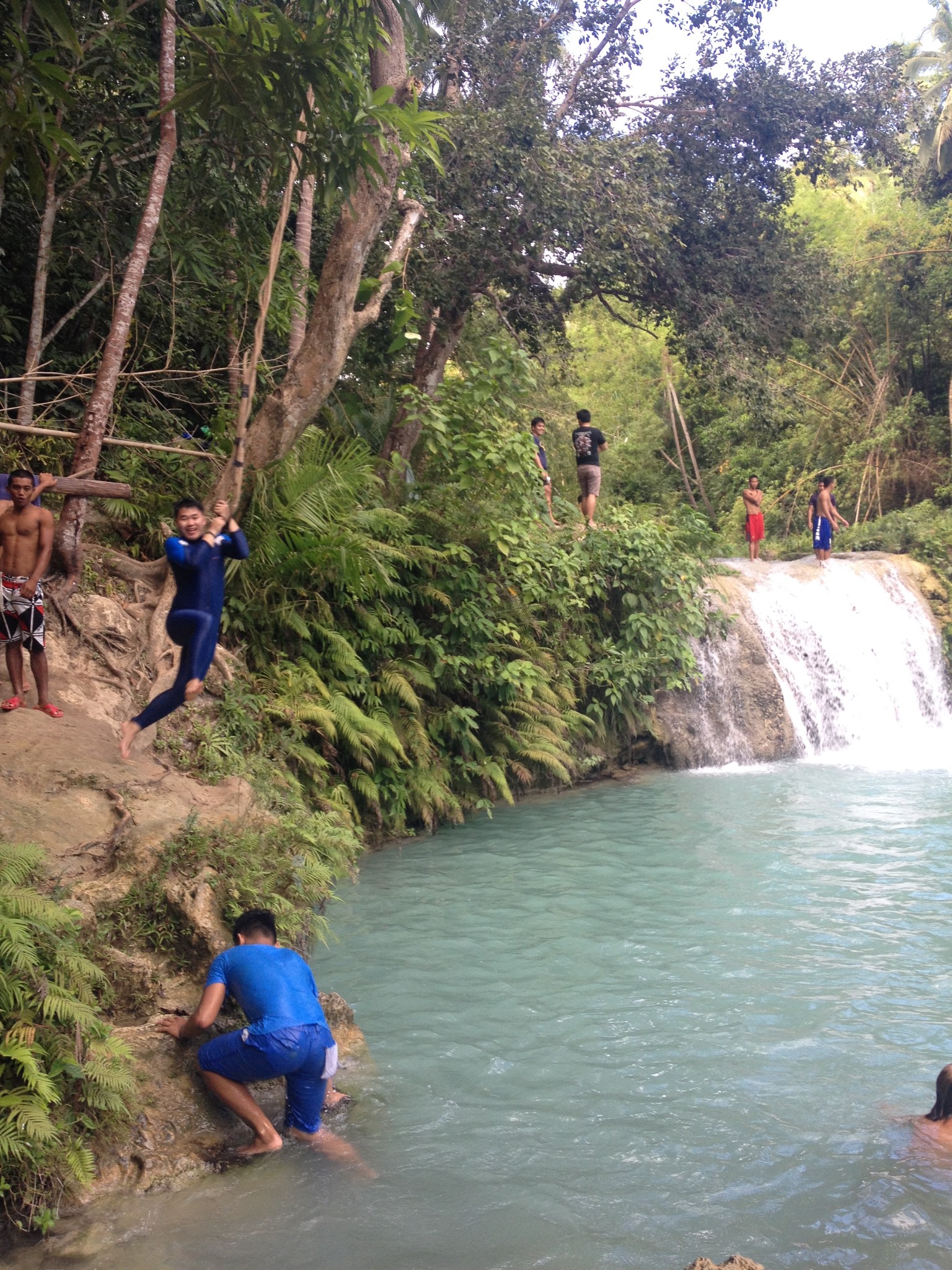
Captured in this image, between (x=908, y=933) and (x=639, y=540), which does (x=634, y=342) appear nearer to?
(x=639, y=540)

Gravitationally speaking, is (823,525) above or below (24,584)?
above

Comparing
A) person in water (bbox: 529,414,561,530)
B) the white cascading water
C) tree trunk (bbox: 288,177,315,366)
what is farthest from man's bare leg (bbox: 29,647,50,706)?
the white cascading water

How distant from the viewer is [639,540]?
45.7 ft

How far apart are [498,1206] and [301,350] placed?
718cm

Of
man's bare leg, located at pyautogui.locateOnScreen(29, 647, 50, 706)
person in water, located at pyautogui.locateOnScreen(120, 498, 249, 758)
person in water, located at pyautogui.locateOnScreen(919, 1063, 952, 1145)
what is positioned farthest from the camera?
man's bare leg, located at pyautogui.locateOnScreen(29, 647, 50, 706)

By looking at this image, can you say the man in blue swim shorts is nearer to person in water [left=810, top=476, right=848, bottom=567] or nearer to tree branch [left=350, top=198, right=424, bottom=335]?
tree branch [left=350, top=198, right=424, bottom=335]

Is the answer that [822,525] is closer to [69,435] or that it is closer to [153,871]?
[69,435]

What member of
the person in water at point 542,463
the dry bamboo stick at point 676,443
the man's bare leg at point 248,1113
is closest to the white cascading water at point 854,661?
the person in water at point 542,463

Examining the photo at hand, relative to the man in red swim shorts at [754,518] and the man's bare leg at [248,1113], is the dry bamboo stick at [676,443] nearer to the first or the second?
the man in red swim shorts at [754,518]

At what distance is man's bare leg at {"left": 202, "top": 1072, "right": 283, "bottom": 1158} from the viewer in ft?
16.3

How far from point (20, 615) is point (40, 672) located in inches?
16.9

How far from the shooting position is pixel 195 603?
6750 millimetres

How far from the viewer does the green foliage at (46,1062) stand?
13.9 feet

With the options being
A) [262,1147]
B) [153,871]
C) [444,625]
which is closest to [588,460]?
[444,625]
